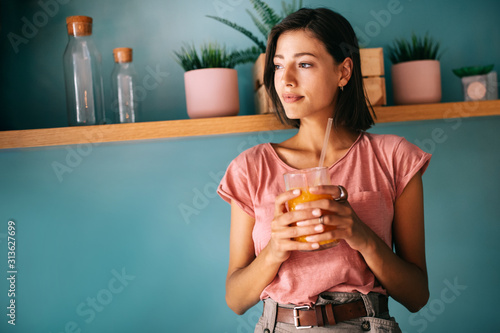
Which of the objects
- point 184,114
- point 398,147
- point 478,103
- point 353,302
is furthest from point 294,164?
point 478,103

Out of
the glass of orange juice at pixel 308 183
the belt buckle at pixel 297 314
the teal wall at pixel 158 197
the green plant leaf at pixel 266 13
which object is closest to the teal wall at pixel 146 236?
the teal wall at pixel 158 197

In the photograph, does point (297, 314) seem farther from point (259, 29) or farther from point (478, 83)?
point (478, 83)

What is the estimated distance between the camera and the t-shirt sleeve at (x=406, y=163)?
1358 mm

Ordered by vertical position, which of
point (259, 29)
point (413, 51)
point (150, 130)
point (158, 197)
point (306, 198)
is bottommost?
point (158, 197)

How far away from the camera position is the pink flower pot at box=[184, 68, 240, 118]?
1.67 metres

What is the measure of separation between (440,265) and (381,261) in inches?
35.4

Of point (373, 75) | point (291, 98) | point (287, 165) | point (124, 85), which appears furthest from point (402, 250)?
point (124, 85)

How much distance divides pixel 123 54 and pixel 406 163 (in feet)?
3.29

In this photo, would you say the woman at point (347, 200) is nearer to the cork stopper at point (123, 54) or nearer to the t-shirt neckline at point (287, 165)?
the t-shirt neckline at point (287, 165)

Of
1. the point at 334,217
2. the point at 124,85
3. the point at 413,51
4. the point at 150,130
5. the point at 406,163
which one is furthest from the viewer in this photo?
the point at 413,51

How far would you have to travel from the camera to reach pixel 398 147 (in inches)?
54.9

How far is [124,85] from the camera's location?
5.64 ft

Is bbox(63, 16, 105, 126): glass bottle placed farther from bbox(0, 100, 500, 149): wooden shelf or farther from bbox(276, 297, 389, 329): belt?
bbox(276, 297, 389, 329): belt

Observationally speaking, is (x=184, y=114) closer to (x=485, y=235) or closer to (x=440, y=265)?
(x=440, y=265)
